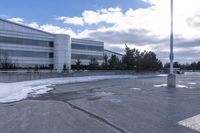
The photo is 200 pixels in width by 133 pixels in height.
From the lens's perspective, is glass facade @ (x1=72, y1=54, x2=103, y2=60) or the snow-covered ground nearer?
Answer: the snow-covered ground

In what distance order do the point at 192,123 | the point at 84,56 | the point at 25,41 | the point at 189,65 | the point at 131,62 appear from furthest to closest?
the point at 189,65, the point at 84,56, the point at 25,41, the point at 131,62, the point at 192,123

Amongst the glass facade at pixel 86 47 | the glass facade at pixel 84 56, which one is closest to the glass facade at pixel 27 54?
the glass facade at pixel 84 56

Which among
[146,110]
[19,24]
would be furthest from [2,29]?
[146,110]

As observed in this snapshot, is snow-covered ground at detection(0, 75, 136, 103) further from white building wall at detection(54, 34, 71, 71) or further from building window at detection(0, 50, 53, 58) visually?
white building wall at detection(54, 34, 71, 71)

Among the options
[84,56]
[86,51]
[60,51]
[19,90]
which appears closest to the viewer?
[19,90]

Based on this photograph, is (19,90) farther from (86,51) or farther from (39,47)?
(86,51)

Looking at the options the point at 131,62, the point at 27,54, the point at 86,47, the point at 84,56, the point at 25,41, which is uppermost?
the point at 25,41

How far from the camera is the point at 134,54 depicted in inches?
2608

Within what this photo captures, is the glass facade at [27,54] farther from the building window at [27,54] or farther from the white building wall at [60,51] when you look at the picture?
the white building wall at [60,51]

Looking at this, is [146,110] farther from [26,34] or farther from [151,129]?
[26,34]

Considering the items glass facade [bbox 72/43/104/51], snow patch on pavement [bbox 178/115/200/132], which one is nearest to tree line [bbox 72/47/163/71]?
glass facade [bbox 72/43/104/51]

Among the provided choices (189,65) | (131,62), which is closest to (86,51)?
(131,62)

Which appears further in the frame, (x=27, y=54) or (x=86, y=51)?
(x=86, y=51)

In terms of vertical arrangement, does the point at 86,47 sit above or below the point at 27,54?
above
